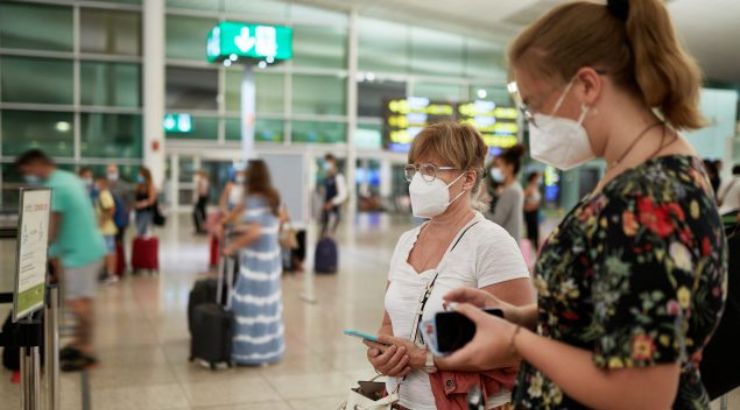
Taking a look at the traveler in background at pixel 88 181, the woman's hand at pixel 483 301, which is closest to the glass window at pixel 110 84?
the traveler in background at pixel 88 181

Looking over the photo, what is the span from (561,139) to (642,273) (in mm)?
350

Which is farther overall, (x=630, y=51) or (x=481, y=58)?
(x=481, y=58)

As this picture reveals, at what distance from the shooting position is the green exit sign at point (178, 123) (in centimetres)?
2344

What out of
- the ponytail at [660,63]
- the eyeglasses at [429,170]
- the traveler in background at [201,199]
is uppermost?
the ponytail at [660,63]

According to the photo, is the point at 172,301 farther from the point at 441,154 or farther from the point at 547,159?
the point at 547,159

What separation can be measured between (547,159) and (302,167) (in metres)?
9.49

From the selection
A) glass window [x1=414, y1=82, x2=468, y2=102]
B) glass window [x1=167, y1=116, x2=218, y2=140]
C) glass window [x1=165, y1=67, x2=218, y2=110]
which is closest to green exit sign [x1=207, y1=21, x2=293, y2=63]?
glass window [x1=165, y1=67, x2=218, y2=110]

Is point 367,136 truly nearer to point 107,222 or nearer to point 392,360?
point 107,222

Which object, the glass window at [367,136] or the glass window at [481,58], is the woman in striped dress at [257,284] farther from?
the glass window at [481,58]

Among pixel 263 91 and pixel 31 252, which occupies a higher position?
pixel 263 91

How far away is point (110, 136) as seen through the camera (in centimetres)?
2278

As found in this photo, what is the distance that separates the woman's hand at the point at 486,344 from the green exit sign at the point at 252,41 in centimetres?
948

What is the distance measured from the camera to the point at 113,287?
31.5ft

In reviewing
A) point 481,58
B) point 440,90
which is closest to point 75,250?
point 440,90
